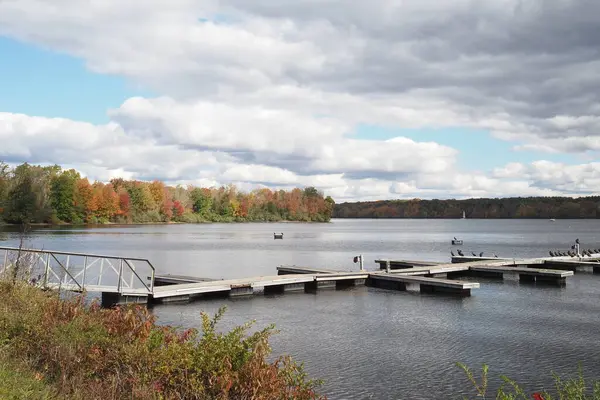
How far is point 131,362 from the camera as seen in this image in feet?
26.4

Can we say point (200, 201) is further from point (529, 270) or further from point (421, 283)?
point (421, 283)

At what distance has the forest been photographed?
100688mm

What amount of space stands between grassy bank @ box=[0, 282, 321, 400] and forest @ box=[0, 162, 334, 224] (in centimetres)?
7791

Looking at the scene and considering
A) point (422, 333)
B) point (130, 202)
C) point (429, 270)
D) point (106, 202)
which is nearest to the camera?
point (422, 333)

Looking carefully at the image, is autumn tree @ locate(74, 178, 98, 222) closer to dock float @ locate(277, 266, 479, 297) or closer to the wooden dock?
the wooden dock

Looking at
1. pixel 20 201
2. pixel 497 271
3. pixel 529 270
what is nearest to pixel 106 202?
pixel 20 201

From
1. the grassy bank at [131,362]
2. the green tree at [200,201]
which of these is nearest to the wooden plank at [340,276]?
the grassy bank at [131,362]

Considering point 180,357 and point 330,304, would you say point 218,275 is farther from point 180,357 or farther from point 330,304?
point 180,357

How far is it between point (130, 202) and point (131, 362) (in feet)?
439

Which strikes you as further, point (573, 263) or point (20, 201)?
point (20, 201)

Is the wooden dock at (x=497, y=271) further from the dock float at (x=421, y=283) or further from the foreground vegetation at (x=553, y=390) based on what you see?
the foreground vegetation at (x=553, y=390)

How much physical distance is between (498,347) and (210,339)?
10.4m

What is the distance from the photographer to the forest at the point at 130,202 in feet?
330

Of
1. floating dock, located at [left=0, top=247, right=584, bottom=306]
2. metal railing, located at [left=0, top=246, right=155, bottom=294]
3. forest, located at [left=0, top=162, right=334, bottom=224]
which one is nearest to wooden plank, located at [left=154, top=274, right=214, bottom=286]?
floating dock, located at [left=0, top=247, right=584, bottom=306]
